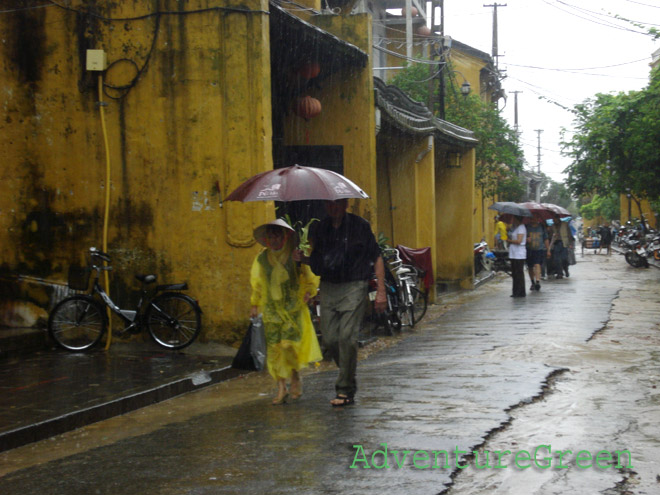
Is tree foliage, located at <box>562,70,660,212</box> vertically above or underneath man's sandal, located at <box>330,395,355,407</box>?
above

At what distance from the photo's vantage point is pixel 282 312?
7.11 m

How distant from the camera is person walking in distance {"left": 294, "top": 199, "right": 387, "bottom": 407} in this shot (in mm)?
6902

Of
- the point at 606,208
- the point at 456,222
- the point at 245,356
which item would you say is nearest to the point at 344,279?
the point at 245,356

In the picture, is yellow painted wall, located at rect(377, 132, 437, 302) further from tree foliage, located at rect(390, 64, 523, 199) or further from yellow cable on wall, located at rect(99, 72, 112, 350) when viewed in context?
tree foliage, located at rect(390, 64, 523, 199)

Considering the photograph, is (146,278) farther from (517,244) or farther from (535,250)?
(535,250)

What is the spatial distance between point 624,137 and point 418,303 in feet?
39.9

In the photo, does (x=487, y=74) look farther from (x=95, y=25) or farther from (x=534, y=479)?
(x=534, y=479)

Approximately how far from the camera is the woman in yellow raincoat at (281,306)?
7.10 metres

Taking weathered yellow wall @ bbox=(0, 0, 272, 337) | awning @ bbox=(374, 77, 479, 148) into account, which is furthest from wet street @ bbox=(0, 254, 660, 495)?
awning @ bbox=(374, 77, 479, 148)

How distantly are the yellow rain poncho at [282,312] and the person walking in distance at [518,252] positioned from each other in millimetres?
10341

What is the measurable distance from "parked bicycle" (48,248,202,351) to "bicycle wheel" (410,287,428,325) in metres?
4.50

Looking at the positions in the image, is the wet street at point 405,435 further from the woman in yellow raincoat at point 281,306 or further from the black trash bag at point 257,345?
the woman in yellow raincoat at point 281,306

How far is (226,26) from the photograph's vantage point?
967 centimetres

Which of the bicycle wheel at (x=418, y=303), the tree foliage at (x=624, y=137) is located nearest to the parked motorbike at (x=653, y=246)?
the tree foliage at (x=624, y=137)
